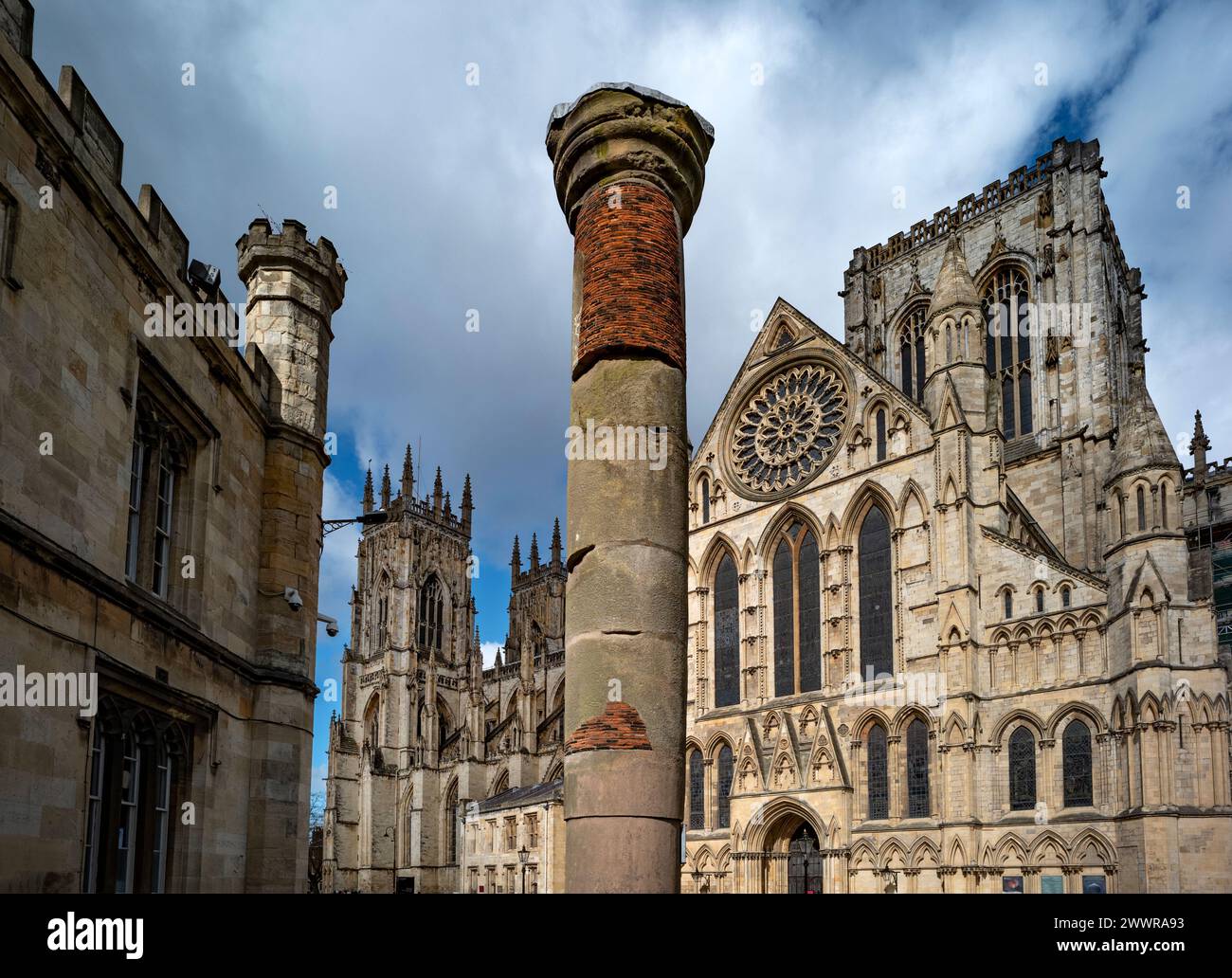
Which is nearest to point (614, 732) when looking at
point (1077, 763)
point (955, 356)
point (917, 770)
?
point (1077, 763)

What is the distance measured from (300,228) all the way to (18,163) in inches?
270

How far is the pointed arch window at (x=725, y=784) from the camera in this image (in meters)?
32.4

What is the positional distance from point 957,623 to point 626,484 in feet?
73.1

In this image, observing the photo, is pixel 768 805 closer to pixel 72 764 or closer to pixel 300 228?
pixel 300 228

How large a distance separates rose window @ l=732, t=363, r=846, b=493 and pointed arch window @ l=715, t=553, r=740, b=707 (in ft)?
9.30

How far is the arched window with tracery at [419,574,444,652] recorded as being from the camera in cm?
7381

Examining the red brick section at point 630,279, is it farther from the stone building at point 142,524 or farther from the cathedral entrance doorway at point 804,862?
the cathedral entrance doorway at point 804,862

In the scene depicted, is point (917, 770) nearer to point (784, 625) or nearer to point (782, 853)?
point (782, 853)

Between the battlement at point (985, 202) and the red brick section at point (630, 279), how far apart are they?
120ft

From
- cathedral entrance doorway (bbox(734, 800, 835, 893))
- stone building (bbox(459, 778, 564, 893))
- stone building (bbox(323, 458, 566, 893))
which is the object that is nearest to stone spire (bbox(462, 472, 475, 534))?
stone building (bbox(323, 458, 566, 893))

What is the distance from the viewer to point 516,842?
4884 cm

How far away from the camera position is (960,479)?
2970cm

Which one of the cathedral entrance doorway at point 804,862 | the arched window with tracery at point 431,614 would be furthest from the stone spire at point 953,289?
the arched window with tracery at point 431,614

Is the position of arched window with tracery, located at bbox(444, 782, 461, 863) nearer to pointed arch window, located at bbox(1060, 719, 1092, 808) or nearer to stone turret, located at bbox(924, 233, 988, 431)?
stone turret, located at bbox(924, 233, 988, 431)
